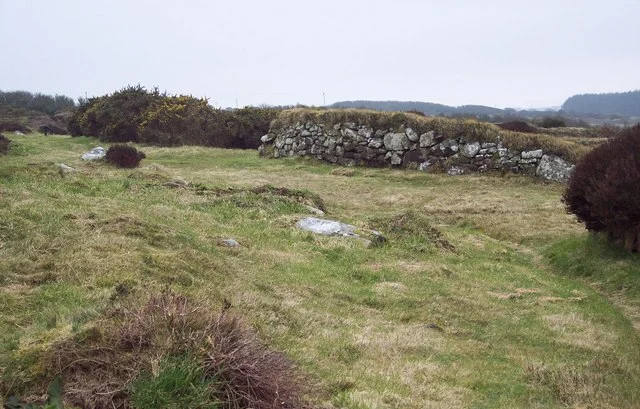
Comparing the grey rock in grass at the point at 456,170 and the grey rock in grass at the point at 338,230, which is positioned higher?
the grey rock in grass at the point at 338,230

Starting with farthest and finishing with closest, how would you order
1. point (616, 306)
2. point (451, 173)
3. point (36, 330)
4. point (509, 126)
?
point (509, 126) < point (451, 173) < point (616, 306) < point (36, 330)

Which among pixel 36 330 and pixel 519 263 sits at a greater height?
pixel 36 330

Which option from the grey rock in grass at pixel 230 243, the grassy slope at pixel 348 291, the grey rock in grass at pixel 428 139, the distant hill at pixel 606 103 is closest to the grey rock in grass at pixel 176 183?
the grassy slope at pixel 348 291

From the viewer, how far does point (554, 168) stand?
66.8 feet

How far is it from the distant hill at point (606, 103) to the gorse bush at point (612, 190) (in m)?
145

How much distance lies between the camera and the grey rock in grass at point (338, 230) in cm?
1079

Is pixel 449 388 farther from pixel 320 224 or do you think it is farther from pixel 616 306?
pixel 320 224

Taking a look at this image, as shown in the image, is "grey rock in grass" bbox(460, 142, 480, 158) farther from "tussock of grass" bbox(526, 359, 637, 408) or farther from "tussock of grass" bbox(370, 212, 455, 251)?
"tussock of grass" bbox(526, 359, 637, 408)

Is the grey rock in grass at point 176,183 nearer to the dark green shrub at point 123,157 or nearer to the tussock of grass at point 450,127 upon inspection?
the dark green shrub at point 123,157

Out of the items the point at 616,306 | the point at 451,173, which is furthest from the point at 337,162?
the point at 616,306

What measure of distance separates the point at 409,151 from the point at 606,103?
173665 mm

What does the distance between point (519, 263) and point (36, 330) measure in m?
9.23

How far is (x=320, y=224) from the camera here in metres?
11.2

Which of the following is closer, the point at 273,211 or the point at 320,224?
the point at 320,224
